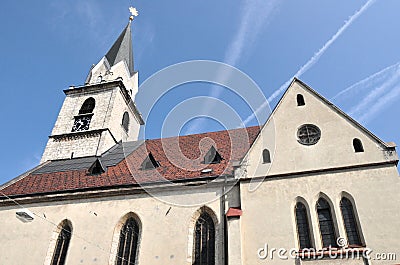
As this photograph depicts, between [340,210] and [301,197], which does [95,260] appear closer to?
[301,197]

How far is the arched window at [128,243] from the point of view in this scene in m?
14.2

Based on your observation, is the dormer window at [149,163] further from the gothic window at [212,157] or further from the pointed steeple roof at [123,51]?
the pointed steeple roof at [123,51]

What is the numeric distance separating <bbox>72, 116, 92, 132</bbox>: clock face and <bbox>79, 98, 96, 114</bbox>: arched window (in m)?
0.67

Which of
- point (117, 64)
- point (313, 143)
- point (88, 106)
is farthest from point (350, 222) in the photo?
point (117, 64)

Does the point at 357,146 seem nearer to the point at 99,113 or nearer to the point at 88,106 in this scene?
the point at 99,113

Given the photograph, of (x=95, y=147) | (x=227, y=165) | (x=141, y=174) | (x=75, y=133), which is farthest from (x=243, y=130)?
(x=75, y=133)

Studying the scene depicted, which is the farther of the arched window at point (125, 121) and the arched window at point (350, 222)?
the arched window at point (125, 121)

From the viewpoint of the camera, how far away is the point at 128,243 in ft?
47.8

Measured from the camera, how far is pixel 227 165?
16297mm

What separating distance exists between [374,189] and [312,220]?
2549mm

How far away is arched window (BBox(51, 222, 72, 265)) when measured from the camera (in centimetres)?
1480

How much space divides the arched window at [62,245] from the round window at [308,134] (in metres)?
10.9

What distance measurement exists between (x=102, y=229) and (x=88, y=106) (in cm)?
1322

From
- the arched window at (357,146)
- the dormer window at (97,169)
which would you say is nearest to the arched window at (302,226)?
the arched window at (357,146)
